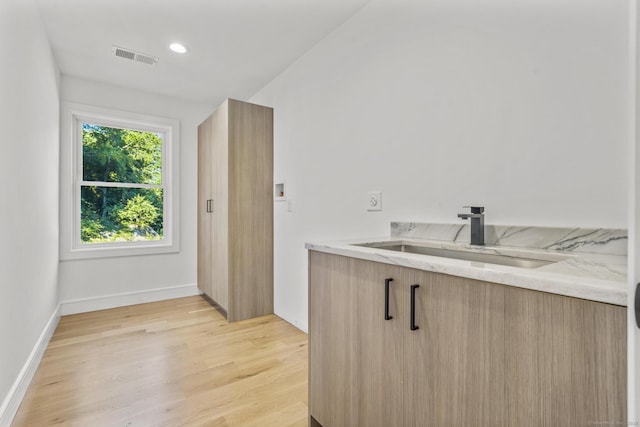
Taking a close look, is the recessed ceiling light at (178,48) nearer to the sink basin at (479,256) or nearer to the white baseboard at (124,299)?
the sink basin at (479,256)

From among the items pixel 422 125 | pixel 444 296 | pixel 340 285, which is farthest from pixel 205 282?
pixel 444 296

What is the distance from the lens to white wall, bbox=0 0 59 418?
1.47 meters

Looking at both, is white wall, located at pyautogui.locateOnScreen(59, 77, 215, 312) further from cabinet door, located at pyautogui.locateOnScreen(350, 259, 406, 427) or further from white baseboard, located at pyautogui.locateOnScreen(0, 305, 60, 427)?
cabinet door, located at pyautogui.locateOnScreen(350, 259, 406, 427)

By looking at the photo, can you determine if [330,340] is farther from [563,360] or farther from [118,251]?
[118,251]

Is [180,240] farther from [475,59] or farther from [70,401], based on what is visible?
[475,59]

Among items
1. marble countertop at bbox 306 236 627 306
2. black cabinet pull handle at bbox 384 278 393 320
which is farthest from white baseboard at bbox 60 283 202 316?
black cabinet pull handle at bbox 384 278 393 320

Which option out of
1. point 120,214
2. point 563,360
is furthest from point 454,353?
point 120,214

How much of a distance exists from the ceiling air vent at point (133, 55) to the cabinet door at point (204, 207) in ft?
2.40

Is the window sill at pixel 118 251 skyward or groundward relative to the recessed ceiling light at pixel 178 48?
groundward

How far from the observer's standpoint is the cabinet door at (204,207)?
130 inches

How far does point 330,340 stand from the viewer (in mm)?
1318

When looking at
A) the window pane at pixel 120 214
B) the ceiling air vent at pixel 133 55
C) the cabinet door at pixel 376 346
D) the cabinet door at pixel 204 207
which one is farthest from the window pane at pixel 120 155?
the cabinet door at pixel 376 346

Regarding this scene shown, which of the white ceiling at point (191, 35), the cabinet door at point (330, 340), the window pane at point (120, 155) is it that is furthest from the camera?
the window pane at point (120, 155)

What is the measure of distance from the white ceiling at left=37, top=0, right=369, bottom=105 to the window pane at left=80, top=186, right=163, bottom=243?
1.14 metres
